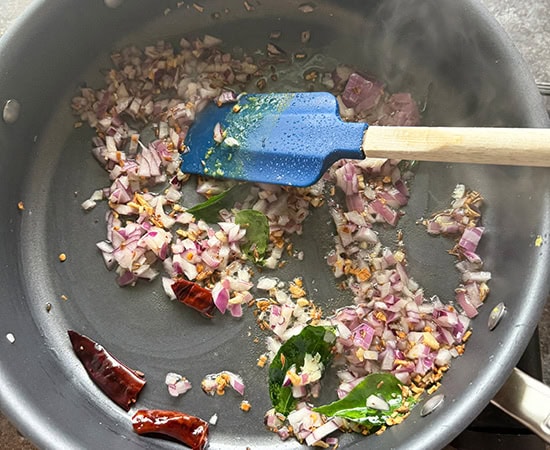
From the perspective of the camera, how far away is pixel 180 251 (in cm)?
130

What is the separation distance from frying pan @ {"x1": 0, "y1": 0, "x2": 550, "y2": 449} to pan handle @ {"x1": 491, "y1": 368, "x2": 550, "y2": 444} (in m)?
0.05

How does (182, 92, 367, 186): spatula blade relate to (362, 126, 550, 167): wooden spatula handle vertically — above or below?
below

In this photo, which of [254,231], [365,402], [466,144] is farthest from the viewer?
[254,231]

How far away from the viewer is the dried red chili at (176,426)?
121cm

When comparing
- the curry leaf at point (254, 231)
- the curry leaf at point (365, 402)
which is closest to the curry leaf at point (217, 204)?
the curry leaf at point (254, 231)

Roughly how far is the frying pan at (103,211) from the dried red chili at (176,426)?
0.11 feet

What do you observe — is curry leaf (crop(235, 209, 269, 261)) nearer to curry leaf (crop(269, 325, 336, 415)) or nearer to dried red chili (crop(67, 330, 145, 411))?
curry leaf (crop(269, 325, 336, 415))

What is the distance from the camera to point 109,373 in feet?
4.11

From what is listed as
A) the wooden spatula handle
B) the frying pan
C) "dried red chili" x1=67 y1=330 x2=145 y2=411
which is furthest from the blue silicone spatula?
"dried red chili" x1=67 y1=330 x2=145 y2=411

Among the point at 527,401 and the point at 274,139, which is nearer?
the point at 527,401

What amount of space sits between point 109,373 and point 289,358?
35cm

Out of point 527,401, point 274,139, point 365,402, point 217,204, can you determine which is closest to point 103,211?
point 217,204

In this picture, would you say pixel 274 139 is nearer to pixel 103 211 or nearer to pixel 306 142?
pixel 306 142

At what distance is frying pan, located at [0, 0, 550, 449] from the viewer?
3.77ft
